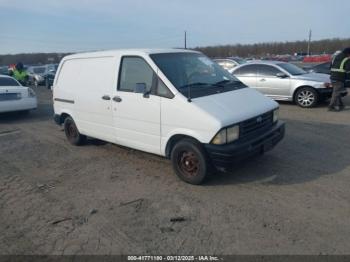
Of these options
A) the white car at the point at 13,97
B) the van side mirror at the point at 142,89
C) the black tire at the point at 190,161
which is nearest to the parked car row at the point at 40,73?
the white car at the point at 13,97

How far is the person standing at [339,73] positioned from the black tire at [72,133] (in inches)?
291

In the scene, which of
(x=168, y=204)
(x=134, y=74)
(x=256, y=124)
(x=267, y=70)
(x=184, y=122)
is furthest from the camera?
(x=267, y=70)

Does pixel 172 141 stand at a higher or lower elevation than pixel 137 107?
lower

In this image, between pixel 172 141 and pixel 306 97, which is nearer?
pixel 172 141

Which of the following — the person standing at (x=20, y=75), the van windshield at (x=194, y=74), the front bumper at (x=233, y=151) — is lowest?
the front bumper at (x=233, y=151)

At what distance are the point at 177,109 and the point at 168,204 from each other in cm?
134

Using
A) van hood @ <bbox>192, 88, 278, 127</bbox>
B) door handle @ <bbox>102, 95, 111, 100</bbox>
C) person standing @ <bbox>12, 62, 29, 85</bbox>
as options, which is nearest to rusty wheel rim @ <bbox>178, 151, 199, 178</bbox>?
van hood @ <bbox>192, 88, 278, 127</bbox>

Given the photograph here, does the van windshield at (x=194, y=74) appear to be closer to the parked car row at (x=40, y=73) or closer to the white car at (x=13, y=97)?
the white car at (x=13, y=97)

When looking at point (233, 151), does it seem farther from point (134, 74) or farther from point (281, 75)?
point (281, 75)

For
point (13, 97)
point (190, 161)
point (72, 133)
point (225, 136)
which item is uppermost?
point (225, 136)

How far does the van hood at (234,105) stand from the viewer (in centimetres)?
456

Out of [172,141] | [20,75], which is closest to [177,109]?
[172,141]

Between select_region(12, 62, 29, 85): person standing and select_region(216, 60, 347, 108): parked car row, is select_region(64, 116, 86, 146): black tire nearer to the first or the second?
select_region(216, 60, 347, 108): parked car row

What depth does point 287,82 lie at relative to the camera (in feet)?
36.6
